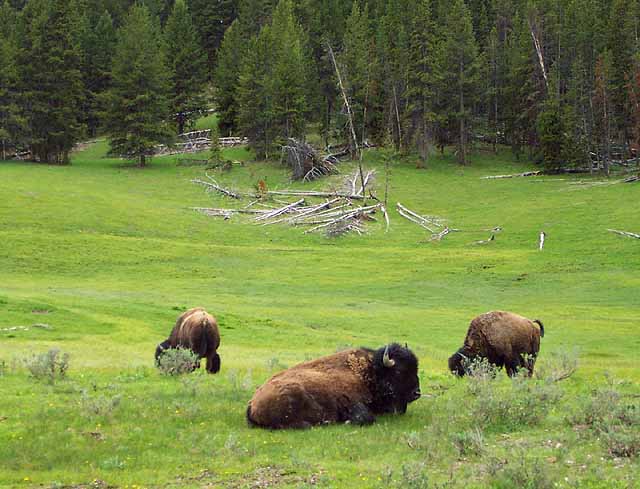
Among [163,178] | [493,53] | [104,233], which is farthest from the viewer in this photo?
[493,53]

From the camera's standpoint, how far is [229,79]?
269 feet

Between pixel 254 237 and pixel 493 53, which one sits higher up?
pixel 493 53

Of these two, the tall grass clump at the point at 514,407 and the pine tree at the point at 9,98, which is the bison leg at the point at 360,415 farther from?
the pine tree at the point at 9,98

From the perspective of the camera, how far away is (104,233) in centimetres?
4406

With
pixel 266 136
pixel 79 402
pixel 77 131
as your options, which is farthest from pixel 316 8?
pixel 79 402

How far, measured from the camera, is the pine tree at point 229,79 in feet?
270

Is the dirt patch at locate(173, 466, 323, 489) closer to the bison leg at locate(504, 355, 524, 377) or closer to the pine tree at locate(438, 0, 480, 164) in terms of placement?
the bison leg at locate(504, 355, 524, 377)

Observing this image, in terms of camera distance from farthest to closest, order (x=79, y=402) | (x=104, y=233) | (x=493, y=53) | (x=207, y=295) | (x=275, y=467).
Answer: (x=493, y=53), (x=104, y=233), (x=207, y=295), (x=79, y=402), (x=275, y=467)

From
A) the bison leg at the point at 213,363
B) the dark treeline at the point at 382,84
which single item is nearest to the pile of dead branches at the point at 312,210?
the dark treeline at the point at 382,84

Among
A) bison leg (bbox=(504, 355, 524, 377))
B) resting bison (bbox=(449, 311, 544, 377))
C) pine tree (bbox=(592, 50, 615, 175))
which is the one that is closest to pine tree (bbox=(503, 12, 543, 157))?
pine tree (bbox=(592, 50, 615, 175))

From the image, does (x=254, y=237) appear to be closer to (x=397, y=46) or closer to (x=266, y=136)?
(x=266, y=136)

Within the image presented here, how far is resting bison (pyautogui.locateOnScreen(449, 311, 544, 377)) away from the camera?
1399 centimetres

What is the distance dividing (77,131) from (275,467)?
7011 cm

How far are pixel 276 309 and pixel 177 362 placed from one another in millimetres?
14441
